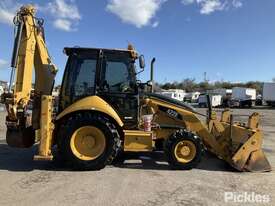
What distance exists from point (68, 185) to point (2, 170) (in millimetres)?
1975

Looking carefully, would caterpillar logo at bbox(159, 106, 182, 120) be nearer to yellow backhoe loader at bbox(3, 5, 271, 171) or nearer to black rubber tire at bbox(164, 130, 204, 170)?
yellow backhoe loader at bbox(3, 5, 271, 171)

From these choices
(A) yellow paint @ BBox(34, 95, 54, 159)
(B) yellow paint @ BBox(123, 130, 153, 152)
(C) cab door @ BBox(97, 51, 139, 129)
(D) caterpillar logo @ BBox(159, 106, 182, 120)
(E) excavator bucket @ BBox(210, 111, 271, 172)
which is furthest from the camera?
(D) caterpillar logo @ BBox(159, 106, 182, 120)

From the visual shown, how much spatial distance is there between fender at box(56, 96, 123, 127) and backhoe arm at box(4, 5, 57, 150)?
434mm

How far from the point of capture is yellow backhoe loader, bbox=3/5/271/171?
8.49m

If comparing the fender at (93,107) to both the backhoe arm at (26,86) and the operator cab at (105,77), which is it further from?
the backhoe arm at (26,86)

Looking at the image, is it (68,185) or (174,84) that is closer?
(68,185)

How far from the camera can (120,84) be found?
893 centimetres

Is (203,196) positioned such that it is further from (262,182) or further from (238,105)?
(238,105)

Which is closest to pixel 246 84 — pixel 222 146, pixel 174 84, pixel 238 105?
pixel 174 84

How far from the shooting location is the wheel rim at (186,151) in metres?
8.73

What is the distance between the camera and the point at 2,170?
325 inches

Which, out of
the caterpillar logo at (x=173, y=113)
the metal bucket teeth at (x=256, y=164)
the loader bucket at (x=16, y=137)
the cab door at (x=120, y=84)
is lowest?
the metal bucket teeth at (x=256, y=164)

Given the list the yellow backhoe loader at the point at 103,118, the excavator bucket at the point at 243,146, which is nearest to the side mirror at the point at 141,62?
the yellow backhoe loader at the point at 103,118

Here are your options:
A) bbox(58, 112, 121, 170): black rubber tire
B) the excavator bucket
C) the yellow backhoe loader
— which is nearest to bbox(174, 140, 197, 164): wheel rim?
the yellow backhoe loader
